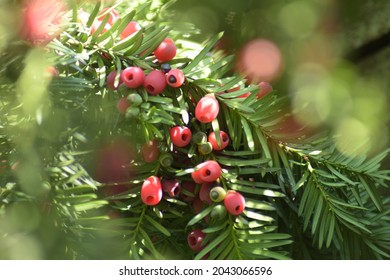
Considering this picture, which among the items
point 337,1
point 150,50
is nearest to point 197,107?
point 150,50

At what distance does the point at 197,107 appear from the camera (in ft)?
1.30

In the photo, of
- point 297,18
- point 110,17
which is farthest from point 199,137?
point 297,18

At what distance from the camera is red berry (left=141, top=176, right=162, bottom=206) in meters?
0.39

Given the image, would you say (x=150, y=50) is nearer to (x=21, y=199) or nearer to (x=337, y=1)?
(x=21, y=199)

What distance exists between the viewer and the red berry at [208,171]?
15.3 inches

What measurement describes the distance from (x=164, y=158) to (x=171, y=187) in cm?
2

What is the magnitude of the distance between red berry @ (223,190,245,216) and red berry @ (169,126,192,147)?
0.05 m

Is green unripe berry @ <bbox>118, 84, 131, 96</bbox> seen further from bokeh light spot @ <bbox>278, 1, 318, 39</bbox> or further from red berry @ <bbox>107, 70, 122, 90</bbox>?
bokeh light spot @ <bbox>278, 1, 318, 39</bbox>

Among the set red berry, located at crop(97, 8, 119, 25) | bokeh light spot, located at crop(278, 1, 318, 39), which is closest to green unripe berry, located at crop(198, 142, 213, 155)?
red berry, located at crop(97, 8, 119, 25)

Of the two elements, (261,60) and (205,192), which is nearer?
(205,192)

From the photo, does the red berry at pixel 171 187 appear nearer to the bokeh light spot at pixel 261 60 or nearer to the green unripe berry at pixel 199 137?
the green unripe berry at pixel 199 137

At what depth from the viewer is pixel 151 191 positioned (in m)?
0.39

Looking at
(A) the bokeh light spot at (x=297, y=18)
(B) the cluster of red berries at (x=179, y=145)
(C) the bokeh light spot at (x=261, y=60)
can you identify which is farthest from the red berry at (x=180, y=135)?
(A) the bokeh light spot at (x=297, y=18)

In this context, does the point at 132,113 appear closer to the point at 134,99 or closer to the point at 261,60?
the point at 134,99
